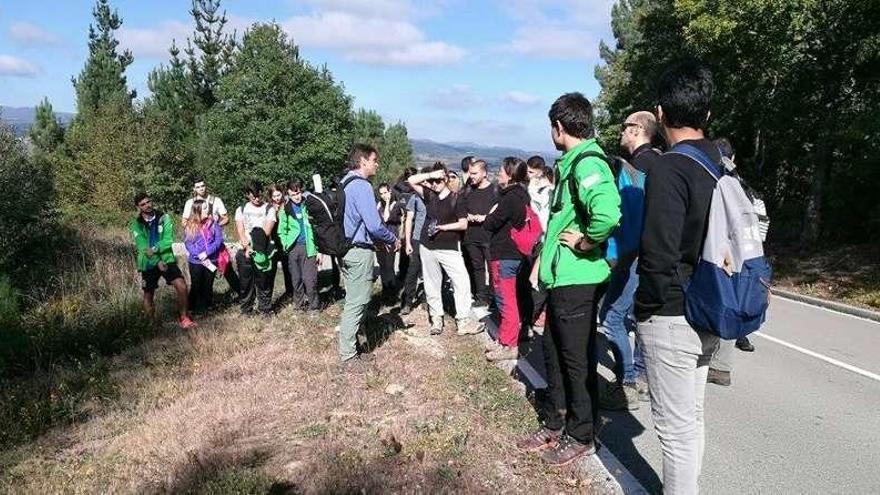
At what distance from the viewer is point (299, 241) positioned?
28.0 ft

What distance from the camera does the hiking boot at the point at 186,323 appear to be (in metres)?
8.07

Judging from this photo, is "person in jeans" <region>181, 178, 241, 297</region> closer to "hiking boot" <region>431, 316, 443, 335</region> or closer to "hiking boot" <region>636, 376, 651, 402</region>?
"hiking boot" <region>431, 316, 443, 335</region>

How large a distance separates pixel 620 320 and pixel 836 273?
33.5 ft

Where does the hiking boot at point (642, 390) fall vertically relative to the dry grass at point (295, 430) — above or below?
above

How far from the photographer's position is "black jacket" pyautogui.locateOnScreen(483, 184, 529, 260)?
606 cm

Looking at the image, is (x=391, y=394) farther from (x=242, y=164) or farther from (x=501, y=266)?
(x=242, y=164)

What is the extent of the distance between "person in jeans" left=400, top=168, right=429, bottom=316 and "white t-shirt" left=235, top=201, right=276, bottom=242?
1.89 metres

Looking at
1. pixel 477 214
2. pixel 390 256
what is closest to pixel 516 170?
pixel 477 214

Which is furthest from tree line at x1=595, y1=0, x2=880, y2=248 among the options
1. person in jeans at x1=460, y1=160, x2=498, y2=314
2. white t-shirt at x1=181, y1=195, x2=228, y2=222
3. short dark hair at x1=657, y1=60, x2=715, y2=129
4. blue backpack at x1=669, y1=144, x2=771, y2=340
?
blue backpack at x1=669, y1=144, x2=771, y2=340

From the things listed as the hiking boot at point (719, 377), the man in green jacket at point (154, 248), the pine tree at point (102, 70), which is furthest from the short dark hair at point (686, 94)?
the pine tree at point (102, 70)

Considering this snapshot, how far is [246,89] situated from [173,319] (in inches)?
1675

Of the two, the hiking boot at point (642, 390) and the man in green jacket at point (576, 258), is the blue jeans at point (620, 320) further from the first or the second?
A: the man in green jacket at point (576, 258)

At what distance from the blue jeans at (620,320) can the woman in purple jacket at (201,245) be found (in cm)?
563

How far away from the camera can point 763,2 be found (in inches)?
513
